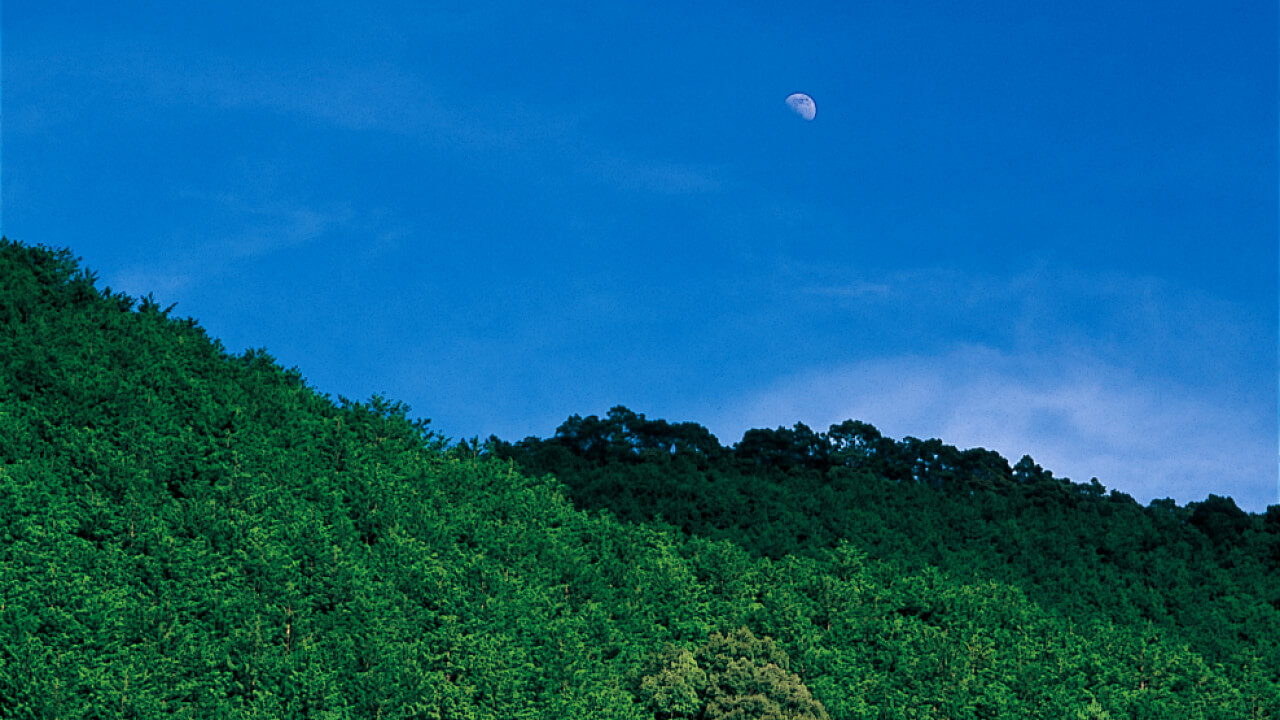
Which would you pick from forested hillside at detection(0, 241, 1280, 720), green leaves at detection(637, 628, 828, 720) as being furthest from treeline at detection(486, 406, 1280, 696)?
green leaves at detection(637, 628, 828, 720)

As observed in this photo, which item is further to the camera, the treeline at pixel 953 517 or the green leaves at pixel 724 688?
the treeline at pixel 953 517

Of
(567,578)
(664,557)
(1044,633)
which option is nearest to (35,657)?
(567,578)

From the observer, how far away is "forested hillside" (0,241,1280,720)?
38.2 metres

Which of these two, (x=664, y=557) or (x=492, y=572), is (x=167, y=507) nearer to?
(x=492, y=572)

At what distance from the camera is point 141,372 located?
5066cm

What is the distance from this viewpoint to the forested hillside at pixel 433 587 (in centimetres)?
3816

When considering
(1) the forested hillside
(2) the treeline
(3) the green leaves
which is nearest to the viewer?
(1) the forested hillside

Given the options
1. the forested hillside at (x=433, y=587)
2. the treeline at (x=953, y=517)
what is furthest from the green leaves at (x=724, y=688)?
the treeline at (x=953, y=517)

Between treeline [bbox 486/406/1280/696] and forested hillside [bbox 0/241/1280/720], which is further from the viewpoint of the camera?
treeline [bbox 486/406/1280/696]

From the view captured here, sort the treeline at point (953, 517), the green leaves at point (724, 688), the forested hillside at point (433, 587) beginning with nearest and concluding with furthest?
the forested hillside at point (433, 587) → the green leaves at point (724, 688) → the treeline at point (953, 517)

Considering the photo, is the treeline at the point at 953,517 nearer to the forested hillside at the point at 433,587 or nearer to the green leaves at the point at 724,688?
the forested hillside at the point at 433,587

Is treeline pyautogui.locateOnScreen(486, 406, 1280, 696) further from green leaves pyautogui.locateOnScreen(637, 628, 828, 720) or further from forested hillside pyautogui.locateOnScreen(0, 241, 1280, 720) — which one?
green leaves pyautogui.locateOnScreen(637, 628, 828, 720)

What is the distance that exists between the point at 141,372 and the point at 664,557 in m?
24.8

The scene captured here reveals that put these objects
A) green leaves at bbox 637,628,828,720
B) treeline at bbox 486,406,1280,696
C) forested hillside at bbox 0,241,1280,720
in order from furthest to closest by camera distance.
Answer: treeline at bbox 486,406,1280,696
green leaves at bbox 637,628,828,720
forested hillside at bbox 0,241,1280,720
